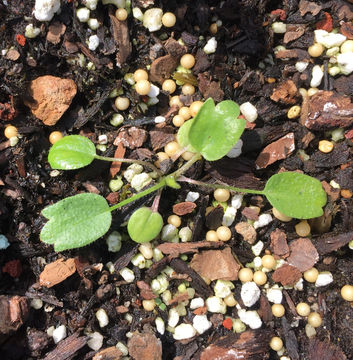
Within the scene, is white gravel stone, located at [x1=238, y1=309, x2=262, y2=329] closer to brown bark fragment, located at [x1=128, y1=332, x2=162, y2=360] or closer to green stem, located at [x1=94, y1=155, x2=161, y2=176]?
brown bark fragment, located at [x1=128, y1=332, x2=162, y2=360]

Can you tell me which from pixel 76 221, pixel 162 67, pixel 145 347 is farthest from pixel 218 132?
pixel 145 347

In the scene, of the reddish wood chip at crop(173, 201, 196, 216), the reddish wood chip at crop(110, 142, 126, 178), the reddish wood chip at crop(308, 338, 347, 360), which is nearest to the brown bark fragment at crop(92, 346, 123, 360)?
the reddish wood chip at crop(173, 201, 196, 216)

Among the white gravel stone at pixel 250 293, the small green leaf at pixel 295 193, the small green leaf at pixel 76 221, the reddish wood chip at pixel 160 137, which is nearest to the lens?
the small green leaf at pixel 76 221

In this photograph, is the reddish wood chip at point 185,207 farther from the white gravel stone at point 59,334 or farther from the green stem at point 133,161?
the white gravel stone at point 59,334

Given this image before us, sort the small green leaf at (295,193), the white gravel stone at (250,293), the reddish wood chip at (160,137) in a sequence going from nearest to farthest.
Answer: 1. the small green leaf at (295,193)
2. the white gravel stone at (250,293)
3. the reddish wood chip at (160,137)

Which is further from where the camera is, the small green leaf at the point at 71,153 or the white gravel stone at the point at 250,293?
the white gravel stone at the point at 250,293

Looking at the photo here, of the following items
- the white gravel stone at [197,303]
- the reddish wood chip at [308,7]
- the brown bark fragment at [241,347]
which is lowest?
the brown bark fragment at [241,347]

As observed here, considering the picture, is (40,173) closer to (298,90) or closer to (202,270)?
(202,270)

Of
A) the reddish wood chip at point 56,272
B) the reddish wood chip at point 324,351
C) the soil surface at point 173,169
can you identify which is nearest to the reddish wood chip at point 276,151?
the soil surface at point 173,169

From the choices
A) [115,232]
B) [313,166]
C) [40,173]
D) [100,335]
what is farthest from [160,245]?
[313,166]
